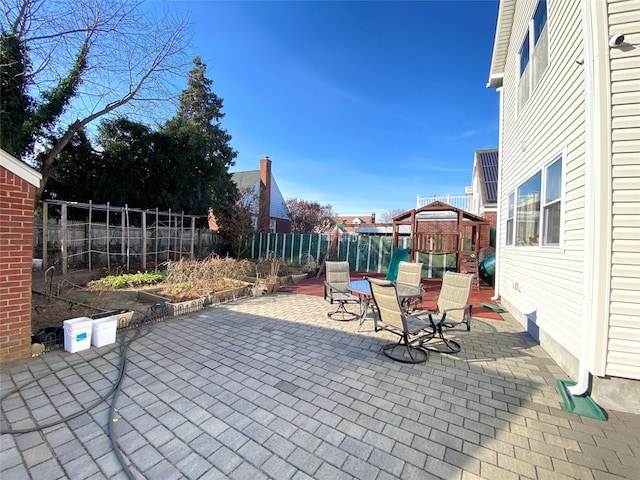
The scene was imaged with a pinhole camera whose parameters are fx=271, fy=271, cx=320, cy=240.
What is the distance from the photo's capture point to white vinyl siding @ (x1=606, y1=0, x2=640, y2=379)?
2.51m

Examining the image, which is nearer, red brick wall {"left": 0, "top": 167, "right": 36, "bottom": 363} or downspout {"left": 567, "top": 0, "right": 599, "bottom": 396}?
downspout {"left": 567, "top": 0, "right": 599, "bottom": 396}

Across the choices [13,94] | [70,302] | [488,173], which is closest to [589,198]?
[70,302]

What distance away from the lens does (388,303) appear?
353cm

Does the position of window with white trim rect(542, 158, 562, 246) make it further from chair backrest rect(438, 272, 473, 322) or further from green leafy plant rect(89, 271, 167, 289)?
green leafy plant rect(89, 271, 167, 289)

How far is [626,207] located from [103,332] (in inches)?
236

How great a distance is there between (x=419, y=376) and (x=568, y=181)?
2922mm

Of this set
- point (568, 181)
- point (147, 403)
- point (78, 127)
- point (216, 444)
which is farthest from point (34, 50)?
point (568, 181)

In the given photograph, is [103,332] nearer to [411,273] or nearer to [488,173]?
[411,273]

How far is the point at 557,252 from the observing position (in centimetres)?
346

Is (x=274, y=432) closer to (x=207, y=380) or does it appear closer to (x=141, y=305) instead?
(x=207, y=380)

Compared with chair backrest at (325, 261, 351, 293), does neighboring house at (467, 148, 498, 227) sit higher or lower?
higher

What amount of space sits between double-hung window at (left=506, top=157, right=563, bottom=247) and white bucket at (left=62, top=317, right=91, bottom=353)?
6143mm

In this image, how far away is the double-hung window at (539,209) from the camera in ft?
12.0

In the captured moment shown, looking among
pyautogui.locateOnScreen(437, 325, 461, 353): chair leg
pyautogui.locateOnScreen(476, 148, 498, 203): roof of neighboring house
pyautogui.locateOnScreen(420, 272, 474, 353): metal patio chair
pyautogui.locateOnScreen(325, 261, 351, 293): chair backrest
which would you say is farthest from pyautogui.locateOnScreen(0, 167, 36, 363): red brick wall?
pyautogui.locateOnScreen(476, 148, 498, 203): roof of neighboring house
